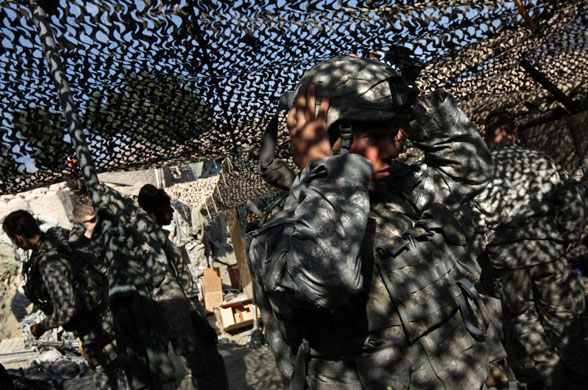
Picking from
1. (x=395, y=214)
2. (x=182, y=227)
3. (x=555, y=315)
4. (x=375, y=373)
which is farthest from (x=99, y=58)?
(x=182, y=227)

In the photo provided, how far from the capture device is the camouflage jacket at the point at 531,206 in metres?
3.66

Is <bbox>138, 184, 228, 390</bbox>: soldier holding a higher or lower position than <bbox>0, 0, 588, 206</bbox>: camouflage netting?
lower

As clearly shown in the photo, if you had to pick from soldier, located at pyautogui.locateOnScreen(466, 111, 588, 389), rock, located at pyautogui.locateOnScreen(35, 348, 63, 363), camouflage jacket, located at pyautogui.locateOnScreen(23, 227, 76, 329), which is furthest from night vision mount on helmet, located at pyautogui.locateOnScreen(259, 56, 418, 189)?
rock, located at pyautogui.locateOnScreen(35, 348, 63, 363)

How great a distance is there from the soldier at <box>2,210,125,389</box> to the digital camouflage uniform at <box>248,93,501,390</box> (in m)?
2.87

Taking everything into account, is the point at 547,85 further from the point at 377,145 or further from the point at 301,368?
the point at 301,368

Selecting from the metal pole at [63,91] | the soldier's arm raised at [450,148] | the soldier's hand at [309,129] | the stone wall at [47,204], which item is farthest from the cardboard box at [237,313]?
the stone wall at [47,204]

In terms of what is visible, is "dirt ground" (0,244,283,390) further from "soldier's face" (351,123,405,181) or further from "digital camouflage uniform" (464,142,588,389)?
"soldier's face" (351,123,405,181)

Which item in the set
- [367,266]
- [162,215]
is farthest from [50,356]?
[367,266]

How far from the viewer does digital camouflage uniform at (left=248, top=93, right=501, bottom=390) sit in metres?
1.26

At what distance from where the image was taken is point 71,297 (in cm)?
394

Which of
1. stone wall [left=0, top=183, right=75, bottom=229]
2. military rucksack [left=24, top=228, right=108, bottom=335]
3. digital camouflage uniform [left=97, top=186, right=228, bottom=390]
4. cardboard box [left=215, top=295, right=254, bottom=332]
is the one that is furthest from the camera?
stone wall [left=0, top=183, right=75, bottom=229]

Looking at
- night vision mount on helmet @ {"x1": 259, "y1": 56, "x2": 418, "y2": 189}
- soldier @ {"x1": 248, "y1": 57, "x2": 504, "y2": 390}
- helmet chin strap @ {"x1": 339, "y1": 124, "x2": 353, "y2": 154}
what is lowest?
soldier @ {"x1": 248, "y1": 57, "x2": 504, "y2": 390}

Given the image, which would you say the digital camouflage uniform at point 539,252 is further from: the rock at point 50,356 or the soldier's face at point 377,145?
the rock at point 50,356

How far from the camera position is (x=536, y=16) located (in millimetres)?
3160
